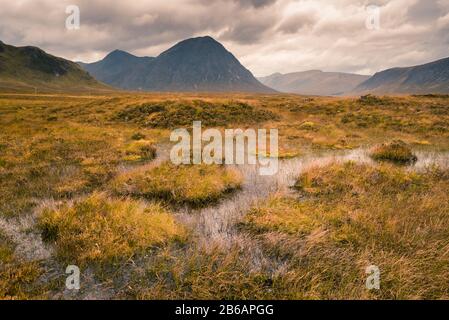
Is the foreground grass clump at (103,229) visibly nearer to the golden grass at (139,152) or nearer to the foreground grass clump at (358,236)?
the foreground grass clump at (358,236)

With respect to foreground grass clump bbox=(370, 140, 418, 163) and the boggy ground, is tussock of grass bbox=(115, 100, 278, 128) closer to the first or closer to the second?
the boggy ground

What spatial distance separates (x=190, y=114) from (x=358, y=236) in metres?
31.6

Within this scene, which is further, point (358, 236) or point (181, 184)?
point (181, 184)

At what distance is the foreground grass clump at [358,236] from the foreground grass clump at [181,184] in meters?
2.68

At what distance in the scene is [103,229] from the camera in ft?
Result: 28.4

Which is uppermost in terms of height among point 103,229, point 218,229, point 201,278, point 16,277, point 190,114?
point 190,114

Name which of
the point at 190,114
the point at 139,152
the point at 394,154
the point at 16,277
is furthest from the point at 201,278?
the point at 190,114

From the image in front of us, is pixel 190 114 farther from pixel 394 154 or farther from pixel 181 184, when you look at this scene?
pixel 181 184

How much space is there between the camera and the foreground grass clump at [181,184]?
1222 centimetres

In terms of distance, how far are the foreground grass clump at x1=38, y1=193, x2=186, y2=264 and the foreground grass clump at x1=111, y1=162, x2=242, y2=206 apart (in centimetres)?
202

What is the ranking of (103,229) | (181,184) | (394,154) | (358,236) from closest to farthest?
1. (358,236)
2. (103,229)
3. (181,184)
4. (394,154)

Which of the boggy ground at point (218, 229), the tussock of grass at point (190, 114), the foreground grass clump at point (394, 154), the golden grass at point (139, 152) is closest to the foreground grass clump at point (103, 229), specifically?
the boggy ground at point (218, 229)

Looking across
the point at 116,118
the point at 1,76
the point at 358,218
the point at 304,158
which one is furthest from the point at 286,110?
the point at 1,76

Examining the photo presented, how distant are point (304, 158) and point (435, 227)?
1110 cm
